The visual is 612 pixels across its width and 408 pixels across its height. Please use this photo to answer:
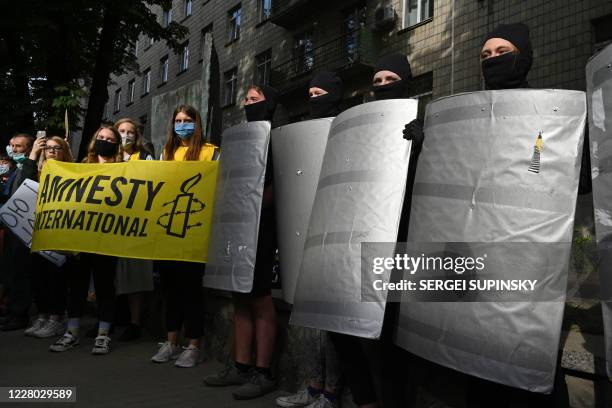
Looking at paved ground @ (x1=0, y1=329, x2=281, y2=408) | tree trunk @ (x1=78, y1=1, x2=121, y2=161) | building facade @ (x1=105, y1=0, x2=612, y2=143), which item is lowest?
paved ground @ (x1=0, y1=329, x2=281, y2=408)

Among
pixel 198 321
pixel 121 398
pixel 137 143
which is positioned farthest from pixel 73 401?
pixel 137 143

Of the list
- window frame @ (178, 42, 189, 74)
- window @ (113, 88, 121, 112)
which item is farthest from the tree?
window @ (113, 88, 121, 112)

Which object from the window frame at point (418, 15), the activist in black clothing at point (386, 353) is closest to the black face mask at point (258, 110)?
the activist in black clothing at point (386, 353)

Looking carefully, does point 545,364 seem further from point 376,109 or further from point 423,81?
point 423,81

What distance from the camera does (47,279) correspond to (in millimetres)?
4875

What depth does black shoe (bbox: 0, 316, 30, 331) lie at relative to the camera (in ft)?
16.6

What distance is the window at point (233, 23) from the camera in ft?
67.7

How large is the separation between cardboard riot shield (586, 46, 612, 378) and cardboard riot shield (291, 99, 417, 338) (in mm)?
648

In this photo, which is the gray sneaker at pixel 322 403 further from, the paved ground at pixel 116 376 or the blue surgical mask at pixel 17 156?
the blue surgical mask at pixel 17 156

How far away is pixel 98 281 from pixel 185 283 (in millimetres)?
787

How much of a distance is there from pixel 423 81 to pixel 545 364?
10.7m

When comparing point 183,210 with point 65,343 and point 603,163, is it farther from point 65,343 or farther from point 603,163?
point 603,163

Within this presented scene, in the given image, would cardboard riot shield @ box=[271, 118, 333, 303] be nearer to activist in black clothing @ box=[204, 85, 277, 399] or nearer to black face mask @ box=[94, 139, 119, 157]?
activist in black clothing @ box=[204, 85, 277, 399]

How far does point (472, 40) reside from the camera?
1050 cm
